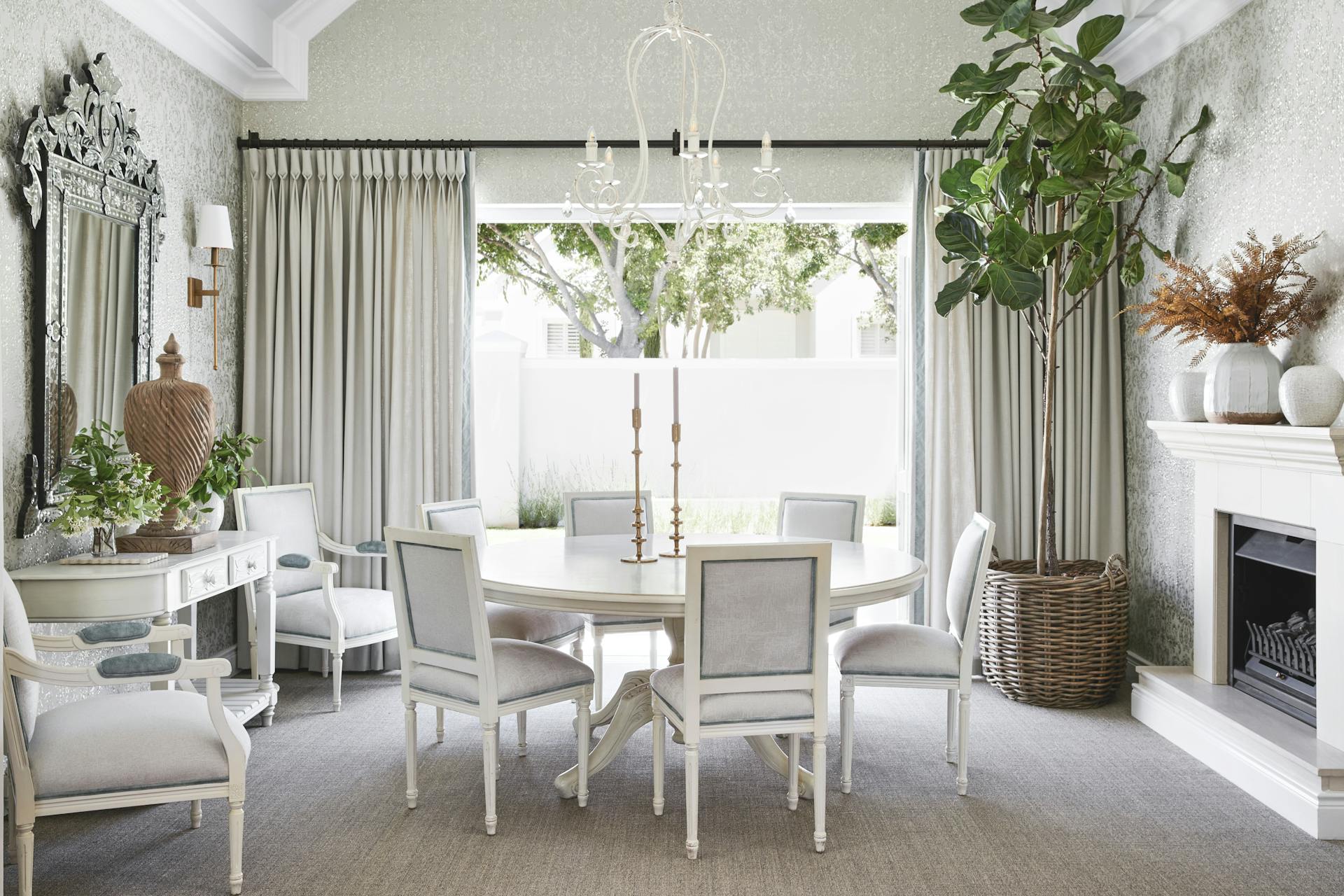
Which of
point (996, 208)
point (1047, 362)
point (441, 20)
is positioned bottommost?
point (1047, 362)

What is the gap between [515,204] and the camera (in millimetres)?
5137

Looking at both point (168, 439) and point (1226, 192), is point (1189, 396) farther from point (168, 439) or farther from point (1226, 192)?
point (168, 439)

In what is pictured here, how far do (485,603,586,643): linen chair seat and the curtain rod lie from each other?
2.29m

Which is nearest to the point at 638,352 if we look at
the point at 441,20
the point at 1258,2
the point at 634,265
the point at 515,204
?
the point at 634,265

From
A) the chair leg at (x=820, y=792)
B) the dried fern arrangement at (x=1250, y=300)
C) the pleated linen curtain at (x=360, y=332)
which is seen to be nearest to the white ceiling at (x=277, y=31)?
the pleated linen curtain at (x=360, y=332)

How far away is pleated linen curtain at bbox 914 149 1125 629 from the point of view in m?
4.99

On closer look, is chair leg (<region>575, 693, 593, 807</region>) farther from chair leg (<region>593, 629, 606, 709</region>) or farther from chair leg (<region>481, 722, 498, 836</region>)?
chair leg (<region>593, 629, 606, 709</region>)

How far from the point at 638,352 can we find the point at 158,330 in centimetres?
279

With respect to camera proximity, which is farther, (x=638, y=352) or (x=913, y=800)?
(x=638, y=352)

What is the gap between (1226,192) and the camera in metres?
4.07

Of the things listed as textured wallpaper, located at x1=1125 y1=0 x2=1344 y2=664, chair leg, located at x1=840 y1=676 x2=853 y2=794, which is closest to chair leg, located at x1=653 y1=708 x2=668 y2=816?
chair leg, located at x1=840 y1=676 x2=853 y2=794

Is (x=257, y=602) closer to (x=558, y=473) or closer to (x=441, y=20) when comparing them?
(x=558, y=473)

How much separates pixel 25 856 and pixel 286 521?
7.51 feet

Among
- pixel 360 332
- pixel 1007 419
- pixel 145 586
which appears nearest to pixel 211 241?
pixel 360 332
